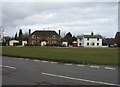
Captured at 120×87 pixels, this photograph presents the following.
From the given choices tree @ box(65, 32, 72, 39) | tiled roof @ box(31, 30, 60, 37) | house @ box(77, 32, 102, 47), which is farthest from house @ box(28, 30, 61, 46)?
house @ box(77, 32, 102, 47)

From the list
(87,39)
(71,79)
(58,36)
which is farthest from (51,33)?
(71,79)

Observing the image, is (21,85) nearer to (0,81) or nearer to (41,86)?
(41,86)

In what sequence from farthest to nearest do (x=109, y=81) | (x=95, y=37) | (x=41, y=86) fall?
(x=95, y=37)
(x=109, y=81)
(x=41, y=86)

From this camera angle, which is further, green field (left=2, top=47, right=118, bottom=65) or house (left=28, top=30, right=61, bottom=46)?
house (left=28, top=30, right=61, bottom=46)

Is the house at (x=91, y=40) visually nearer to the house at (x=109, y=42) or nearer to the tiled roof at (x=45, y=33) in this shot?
the house at (x=109, y=42)

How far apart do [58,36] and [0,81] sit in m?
123

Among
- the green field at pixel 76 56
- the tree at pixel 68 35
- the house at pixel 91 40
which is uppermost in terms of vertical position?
the tree at pixel 68 35

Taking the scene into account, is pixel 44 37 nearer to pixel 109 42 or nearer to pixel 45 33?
pixel 45 33

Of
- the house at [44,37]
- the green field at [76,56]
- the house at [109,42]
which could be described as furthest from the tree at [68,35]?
the green field at [76,56]

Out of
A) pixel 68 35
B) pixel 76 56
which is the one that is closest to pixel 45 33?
pixel 68 35

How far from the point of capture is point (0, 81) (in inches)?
421

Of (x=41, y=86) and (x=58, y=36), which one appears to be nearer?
(x=41, y=86)

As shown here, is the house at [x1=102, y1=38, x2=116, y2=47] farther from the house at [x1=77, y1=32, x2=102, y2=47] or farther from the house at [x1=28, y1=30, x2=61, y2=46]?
the house at [x1=28, y1=30, x2=61, y2=46]

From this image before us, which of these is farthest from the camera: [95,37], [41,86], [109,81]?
[95,37]
